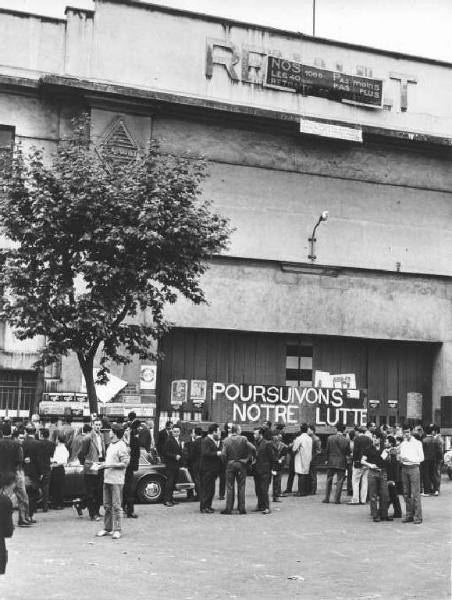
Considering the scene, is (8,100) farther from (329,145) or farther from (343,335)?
(343,335)

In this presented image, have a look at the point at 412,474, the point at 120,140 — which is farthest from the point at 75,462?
the point at 120,140

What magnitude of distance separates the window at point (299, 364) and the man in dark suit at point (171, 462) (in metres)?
11.3

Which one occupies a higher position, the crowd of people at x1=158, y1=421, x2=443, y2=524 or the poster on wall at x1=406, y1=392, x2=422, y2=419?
the poster on wall at x1=406, y1=392, x2=422, y2=419

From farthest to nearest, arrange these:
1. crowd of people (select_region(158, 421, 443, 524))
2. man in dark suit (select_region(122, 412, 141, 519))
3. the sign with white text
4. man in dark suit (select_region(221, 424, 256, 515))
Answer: the sign with white text, man in dark suit (select_region(221, 424, 256, 515)), crowd of people (select_region(158, 421, 443, 524)), man in dark suit (select_region(122, 412, 141, 519))

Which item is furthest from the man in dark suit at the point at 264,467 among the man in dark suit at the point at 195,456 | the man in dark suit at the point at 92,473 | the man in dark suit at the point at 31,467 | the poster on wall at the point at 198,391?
the poster on wall at the point at 198,391

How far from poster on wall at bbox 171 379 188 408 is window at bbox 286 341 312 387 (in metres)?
3.78

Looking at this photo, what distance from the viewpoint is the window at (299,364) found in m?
28.9

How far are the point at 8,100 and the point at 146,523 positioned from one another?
635 inches

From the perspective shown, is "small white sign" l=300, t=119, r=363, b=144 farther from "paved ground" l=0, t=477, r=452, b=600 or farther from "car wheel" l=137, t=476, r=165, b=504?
"paved ground" l=0, t=477, r=452, b=600

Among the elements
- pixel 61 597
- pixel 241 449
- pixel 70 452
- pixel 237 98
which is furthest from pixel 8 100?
pixel 61 597

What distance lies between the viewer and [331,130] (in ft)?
94.7

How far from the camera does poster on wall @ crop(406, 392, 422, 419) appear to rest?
30.0 m

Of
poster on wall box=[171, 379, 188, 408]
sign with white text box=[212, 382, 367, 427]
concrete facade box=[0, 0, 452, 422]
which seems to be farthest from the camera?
poster on wall box=[171, 379, 188, 408]


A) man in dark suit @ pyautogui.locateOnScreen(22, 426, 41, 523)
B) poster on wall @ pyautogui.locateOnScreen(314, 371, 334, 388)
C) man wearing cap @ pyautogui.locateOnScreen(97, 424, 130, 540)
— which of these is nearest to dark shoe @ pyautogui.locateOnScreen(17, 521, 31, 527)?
man in dark suit @ pyautogui.locateOnScreen(22, 426, 41, 523)
